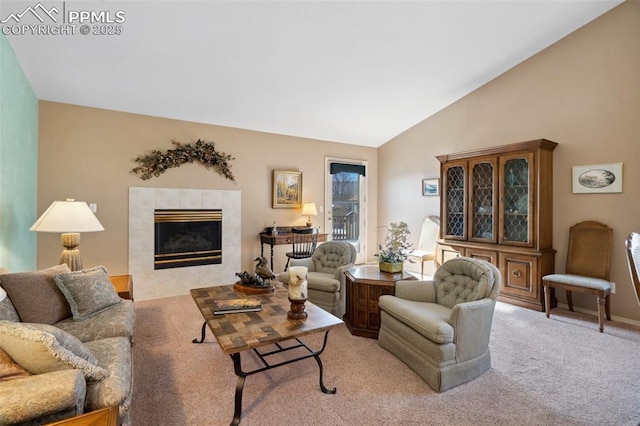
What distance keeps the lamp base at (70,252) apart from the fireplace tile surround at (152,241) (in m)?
1.23

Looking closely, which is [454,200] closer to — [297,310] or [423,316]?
[423,316]

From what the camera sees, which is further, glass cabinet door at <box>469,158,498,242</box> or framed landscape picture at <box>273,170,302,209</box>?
framed landscape picture at <box>273,170,302,209</box>

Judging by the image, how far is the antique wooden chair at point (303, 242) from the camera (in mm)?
5127

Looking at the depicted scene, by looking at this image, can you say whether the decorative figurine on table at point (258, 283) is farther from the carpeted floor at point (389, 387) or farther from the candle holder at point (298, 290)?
the candle holder at point (298, 290)

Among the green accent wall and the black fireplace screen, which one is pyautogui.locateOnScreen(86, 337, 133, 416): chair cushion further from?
the black fireplace screen

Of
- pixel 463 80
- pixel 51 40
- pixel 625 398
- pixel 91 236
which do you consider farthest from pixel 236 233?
pixel 625 398

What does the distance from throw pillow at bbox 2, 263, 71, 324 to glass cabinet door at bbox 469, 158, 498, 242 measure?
480cm

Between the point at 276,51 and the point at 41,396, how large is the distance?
Result: 3383mm

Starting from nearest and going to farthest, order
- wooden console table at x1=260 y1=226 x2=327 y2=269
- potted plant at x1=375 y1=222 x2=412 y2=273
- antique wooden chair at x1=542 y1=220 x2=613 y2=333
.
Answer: potted plant at x1=375 y1=222 x2=412 y2=273 < antique wooden chair at x1=542 y1=220 x2=613 y2=333 < wooden console table at x1=260 y1=226 x2=327 y2=269

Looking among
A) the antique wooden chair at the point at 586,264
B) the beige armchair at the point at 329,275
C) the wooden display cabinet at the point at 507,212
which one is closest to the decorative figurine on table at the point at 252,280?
the beige armchair at the point at 329,275

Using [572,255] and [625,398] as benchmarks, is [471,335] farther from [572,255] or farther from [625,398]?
[572,255]

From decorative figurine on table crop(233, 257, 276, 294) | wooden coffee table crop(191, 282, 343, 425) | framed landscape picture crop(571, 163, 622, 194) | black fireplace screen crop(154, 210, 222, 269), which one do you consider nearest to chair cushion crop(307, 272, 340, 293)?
decorative figurine on table crop(233, 257, 276, 294)

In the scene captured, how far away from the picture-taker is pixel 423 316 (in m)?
2.33

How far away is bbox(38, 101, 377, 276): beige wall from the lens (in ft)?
12.7
